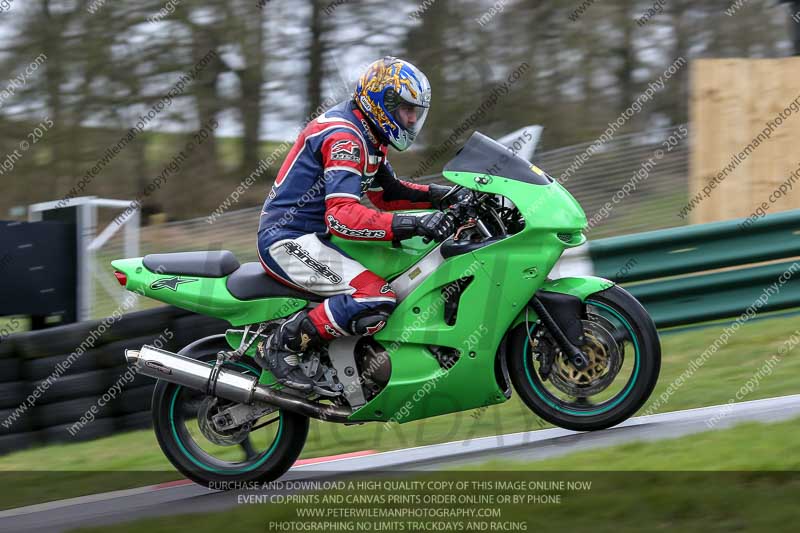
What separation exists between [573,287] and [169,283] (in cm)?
207

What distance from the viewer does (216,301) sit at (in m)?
5.41

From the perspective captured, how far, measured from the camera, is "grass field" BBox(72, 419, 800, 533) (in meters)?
3.77

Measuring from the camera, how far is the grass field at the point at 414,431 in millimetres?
6055

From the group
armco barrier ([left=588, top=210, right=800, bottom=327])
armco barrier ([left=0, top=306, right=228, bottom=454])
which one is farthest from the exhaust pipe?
armco barrier ([left=588, top=210, right=800, bottom=327])

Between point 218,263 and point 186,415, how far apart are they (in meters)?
0.81

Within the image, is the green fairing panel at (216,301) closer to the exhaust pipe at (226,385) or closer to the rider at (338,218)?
the rider at (338,218)

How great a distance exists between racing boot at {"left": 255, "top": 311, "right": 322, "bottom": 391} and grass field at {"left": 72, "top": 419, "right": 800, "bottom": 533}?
0.89 metres

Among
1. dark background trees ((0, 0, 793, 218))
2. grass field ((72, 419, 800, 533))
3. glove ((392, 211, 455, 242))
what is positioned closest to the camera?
grass field ((72, 419, 800, 533))

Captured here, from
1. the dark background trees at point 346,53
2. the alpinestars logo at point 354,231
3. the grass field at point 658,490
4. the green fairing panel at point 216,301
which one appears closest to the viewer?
the grass field at point 658,490

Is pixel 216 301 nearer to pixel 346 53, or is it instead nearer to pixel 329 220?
pixel 329 220

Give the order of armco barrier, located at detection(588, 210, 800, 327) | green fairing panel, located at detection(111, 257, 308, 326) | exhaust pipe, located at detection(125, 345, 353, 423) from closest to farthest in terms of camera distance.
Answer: exhaust pipe, located at detection(125, 345, 353, 423), green fairing panel, located at detection(111, 257, 308, 326), armco barrier, located at detection(588, 210, 800, 327)

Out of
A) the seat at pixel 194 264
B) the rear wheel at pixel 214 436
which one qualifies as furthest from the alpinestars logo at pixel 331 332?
the seat at pixel 194 264

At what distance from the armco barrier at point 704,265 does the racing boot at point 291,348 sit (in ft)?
10.9

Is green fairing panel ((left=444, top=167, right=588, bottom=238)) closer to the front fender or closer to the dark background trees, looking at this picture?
the front fender
